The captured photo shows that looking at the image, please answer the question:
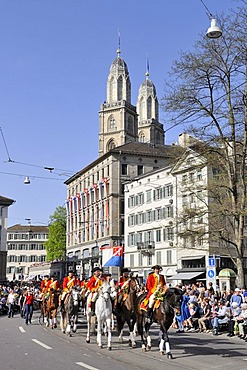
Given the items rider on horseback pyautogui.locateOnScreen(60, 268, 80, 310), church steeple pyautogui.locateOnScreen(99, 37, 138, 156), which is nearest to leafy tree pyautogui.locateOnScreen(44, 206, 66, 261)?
church steeple pyautogui.locateOnScreen(99, 37, 138, 156)

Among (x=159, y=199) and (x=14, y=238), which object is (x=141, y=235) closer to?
(x=159, y=199)

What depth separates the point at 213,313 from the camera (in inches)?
973

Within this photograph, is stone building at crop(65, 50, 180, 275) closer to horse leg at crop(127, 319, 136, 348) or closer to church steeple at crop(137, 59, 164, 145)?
church steeple at crop(137, 59, 164, 145)

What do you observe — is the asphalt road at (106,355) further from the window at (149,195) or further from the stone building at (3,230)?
the stone building at (3,230)

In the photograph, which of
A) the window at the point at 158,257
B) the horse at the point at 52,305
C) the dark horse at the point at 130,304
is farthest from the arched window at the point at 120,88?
the dark horse at the point at 130,304

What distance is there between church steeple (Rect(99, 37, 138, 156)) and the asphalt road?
327 feet

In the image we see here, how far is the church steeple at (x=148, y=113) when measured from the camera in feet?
458

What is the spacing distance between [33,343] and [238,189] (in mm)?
17521

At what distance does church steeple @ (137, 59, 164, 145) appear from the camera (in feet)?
458

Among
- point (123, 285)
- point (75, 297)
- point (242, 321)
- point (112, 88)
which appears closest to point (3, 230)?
point (112, 88)

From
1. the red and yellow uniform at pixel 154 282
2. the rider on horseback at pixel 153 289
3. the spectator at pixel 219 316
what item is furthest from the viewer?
the spectator at pixel 219 316

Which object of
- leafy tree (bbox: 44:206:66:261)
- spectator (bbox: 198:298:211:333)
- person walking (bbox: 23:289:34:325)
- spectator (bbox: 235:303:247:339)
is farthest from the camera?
leafy tree (bbox: 44:206:66:261)

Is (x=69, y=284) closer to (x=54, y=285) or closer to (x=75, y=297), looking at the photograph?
(x=75, y=297)

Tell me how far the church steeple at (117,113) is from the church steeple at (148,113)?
13164mm
